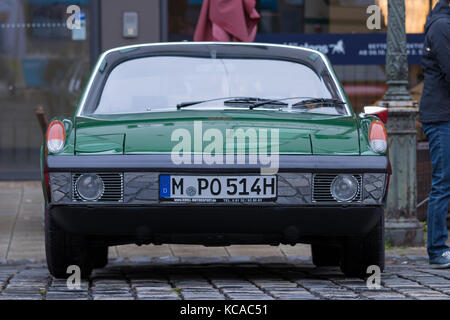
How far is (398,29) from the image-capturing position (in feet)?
25.9

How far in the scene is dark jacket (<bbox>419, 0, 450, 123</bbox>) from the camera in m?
6.60

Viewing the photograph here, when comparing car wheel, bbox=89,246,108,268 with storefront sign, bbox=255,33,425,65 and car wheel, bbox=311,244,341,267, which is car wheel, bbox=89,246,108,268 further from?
storefront sign, bbox=255,33,425,65

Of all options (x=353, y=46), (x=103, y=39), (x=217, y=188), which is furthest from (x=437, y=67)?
(x=103, y=39)

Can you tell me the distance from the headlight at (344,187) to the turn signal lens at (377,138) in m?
0.24

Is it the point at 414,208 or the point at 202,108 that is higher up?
the point at 202,108

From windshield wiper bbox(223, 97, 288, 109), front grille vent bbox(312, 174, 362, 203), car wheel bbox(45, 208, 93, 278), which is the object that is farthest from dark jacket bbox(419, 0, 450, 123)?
car wheel bbox(45, 208, 93, 278)

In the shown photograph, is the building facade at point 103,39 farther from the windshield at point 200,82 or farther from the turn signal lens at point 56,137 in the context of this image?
the turn signal lens at point 56,137

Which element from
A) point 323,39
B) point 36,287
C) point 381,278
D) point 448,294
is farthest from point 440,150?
point 323,39

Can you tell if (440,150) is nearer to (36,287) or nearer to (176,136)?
(176,136)

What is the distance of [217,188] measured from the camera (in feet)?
16.9

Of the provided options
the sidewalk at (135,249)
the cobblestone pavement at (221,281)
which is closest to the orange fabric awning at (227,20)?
the sidewalk at (135,249)

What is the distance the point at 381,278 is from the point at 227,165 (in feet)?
4.23

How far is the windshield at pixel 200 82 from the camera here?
5922 mm

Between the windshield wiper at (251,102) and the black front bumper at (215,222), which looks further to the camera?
the windshield wiper at (251,102)
